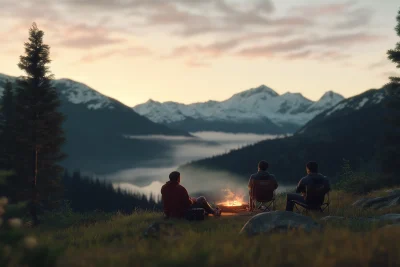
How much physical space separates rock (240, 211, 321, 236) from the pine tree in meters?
31.4

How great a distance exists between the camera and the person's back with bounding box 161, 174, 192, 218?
13.3m

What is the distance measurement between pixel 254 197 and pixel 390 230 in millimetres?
8330

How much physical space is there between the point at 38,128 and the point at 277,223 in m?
31.9

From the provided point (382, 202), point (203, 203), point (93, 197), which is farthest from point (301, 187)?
point (93, 197)

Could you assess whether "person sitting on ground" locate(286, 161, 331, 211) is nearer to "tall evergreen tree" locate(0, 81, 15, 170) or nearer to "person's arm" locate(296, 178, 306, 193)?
"person's arm" locate(296, 178, 306, 193)

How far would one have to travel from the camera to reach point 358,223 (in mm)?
9562

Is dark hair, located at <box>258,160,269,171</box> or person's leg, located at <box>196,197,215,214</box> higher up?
dark hair, located at <box>258,160,269,171</box>

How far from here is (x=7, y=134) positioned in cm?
4269

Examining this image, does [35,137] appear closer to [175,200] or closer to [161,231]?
[175,200]

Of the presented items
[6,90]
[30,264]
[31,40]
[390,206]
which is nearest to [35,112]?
[31,40]

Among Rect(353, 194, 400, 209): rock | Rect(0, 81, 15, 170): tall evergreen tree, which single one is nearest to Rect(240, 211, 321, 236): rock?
Rect(353, 194, 400, 209): rock

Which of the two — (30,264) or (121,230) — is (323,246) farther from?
(121,230)

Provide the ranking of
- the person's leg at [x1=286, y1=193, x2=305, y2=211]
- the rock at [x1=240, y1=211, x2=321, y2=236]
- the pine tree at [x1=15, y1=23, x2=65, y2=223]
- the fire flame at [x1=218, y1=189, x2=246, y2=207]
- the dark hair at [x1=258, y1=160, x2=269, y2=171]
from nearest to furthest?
the rock at [x1=240, y1=211, x2=321, y2=236] → the person's leg at [x1=286, y1=193, x2=305, y2=211] → the dark hair at [x1=258, y1=160, x2=269, y2=171] → the fire flame at [x1=218, y1=189, x2=246, y2=207] → the pine tree at [x1=15, y1=23, x2=65, y2=223]

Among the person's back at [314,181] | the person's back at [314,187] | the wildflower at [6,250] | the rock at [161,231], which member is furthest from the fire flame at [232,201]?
the wildflower at [6,250]
